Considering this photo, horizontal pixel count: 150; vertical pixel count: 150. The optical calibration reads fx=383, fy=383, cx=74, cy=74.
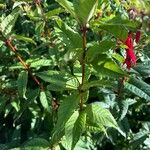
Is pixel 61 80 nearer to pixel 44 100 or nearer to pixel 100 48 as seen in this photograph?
pixel 100 48

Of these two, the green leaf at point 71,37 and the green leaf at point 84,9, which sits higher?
the green leaf at point 84,9

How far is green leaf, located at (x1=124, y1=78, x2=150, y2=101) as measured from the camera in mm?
2422

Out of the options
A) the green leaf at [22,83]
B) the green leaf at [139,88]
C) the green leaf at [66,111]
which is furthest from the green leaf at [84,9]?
the green leaf at [22,83]

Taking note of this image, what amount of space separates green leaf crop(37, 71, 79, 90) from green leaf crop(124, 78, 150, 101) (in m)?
0.48

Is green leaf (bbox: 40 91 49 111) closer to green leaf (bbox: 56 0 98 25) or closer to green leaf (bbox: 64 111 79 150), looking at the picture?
green leaf (bbox: 64 111 79 150)

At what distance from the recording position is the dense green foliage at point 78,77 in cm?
188

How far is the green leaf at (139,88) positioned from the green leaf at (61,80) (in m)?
0.48

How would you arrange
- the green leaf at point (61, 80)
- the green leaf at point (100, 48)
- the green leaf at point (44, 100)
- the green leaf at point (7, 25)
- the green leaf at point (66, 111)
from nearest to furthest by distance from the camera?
the green leaf at point (100, 48), the green leaf at point (66, 111), the green leaf at point (61, 80), the green leaf at point (7, 25), the green leaf at point (44, 100)

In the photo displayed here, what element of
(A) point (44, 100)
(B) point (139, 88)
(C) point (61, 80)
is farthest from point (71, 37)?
(A) point (44, 100)

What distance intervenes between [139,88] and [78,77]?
1.47 feet

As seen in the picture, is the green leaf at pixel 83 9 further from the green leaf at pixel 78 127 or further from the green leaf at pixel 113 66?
the green leaf at pixel 78 127

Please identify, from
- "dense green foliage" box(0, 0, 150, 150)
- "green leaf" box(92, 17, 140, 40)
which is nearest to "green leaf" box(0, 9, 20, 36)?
"dense green foliage" box(0, 0, 150, 150)

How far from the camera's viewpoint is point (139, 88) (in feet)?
8.15

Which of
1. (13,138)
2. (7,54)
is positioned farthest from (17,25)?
(13,138)
